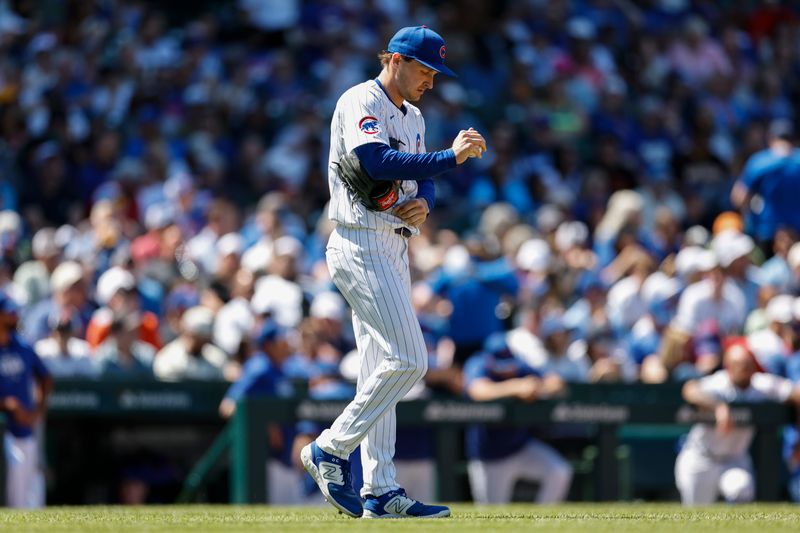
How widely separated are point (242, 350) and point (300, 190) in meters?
4.61

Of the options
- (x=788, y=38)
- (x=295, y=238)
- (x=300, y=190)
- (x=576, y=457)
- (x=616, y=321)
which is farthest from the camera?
(x=788, y=38)

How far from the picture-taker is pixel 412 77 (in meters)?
6.22

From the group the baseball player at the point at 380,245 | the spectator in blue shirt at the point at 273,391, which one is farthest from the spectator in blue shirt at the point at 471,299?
the baseball player at the point at 380,245

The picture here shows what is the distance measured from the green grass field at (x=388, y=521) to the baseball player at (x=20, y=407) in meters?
2.08

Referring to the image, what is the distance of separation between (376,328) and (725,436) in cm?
486

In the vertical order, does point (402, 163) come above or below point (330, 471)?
above

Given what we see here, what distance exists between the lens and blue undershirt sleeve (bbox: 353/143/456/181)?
5977 millimetres

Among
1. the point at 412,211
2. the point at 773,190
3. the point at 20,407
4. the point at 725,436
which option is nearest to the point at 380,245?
the point at 412,211

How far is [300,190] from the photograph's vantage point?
1524cm

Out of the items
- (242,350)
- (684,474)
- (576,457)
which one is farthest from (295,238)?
(684,474)

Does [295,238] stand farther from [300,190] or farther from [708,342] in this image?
[708,342]

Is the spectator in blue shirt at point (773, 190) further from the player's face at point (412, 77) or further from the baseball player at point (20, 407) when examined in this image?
the player's face at point (412, 77)

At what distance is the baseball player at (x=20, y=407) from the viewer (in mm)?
9531

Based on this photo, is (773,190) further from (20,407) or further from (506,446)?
(20,407)
